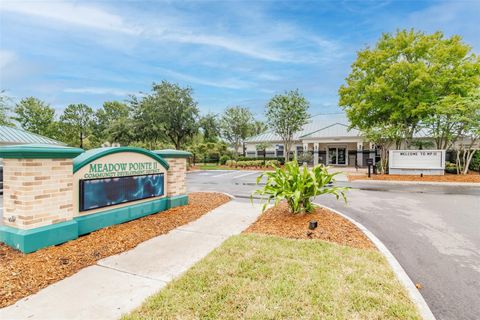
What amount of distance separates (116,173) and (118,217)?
3.17ft

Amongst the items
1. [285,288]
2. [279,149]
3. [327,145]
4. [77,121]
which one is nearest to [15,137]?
[285,288]

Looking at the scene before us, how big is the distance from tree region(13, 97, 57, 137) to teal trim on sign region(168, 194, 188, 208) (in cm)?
5053

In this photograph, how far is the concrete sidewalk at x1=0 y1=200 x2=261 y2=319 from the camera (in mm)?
2654

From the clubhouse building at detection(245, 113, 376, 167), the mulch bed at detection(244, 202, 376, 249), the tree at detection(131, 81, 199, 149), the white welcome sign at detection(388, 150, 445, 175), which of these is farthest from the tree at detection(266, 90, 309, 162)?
the mulch bed at detection(244, 202, 376, 249)

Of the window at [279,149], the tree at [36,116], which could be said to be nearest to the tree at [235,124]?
the window at [279,149]

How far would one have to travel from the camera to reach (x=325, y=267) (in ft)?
11.6

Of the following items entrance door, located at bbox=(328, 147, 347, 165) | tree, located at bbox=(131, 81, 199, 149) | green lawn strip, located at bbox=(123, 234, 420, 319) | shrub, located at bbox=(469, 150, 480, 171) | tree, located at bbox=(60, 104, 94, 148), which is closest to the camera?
green lawn strip, located at bbox=(123, 234, 420, 319)

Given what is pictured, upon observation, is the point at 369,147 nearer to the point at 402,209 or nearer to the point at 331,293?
the point at 402,209

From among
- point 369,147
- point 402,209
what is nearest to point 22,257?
point 402,209

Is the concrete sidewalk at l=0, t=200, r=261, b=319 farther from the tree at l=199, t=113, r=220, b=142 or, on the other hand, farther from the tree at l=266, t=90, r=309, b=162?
the tree at l=199, t=113, r=220, b=142

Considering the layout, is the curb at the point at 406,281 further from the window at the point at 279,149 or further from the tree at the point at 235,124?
the tree at the point at 235,124

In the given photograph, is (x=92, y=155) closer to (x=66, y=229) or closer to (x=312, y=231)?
(x=66, y=229)

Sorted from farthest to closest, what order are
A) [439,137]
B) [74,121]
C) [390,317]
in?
[74,121] < [439,137] < [390,317]

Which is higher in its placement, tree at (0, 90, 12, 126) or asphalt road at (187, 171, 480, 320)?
tree at (0, 90, 12, 126)
